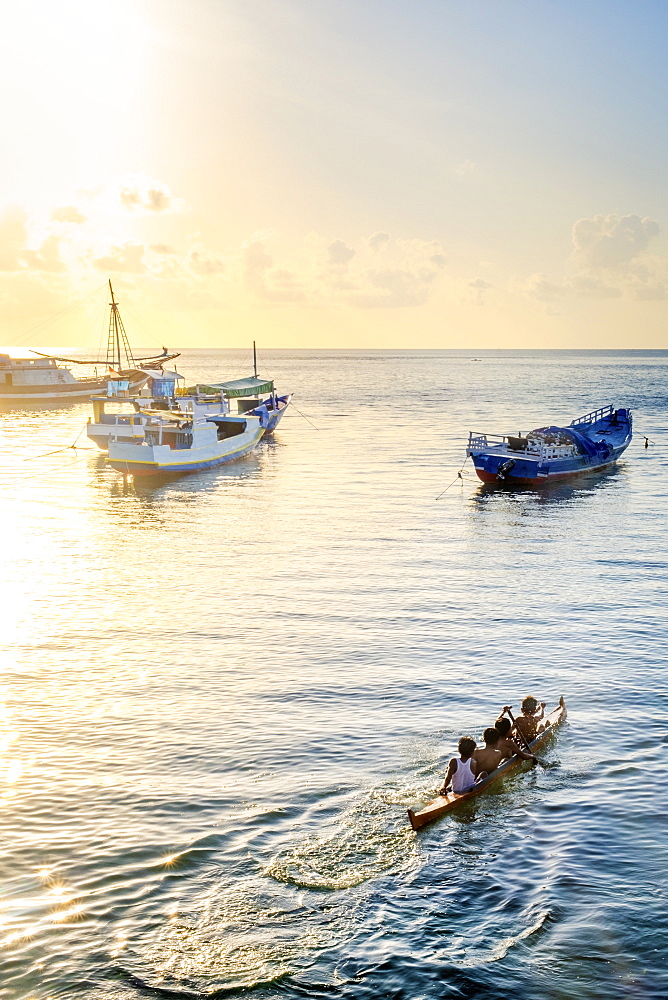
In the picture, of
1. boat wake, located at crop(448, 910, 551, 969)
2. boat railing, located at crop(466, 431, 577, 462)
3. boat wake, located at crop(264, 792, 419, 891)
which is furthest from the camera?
boat railing, located at crop(466, 431, 577, 462)

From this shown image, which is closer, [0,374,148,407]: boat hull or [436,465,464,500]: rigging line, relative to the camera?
[436,465,464,500]: rigging line

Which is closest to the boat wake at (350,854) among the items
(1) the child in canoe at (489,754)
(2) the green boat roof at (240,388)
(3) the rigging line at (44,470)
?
(1) the child in canoe at (489,754)

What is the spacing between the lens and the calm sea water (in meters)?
12.1

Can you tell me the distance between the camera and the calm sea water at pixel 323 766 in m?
12.1

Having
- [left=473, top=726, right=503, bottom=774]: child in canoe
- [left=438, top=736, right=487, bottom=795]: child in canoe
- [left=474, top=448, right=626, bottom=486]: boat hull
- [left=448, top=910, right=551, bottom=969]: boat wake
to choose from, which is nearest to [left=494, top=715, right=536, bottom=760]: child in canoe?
[left=473, top=726, right=503, bottom=774]: child in canoe

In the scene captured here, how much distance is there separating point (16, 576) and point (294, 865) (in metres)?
22.1

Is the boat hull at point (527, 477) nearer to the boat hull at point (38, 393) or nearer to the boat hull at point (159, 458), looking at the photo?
the boat hull at point (159, 458)

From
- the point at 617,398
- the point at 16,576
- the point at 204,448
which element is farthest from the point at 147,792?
the point at 617,398

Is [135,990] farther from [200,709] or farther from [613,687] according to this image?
[613,687]

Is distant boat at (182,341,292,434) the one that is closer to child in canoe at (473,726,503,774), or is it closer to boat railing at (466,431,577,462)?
boat railing at (466,431,577,462)

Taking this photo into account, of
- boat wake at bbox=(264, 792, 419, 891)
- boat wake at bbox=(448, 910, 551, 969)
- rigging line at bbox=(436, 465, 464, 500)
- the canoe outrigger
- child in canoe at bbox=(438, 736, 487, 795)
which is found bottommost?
boat wake at bbox=(448, 910, 551, 969)

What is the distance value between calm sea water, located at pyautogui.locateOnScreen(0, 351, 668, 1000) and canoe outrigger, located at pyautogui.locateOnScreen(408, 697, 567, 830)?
26cm

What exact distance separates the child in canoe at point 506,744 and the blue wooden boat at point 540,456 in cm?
3617

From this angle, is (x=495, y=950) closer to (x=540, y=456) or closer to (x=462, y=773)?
(x=462, y=773)
